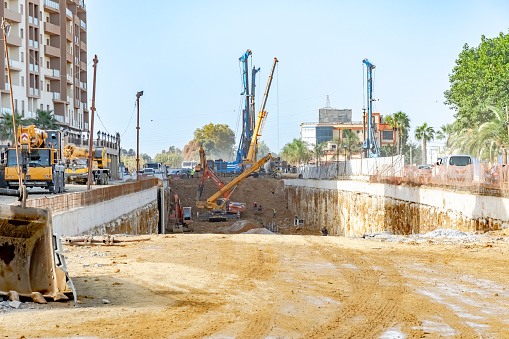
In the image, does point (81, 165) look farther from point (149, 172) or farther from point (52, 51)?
point (52, 51)

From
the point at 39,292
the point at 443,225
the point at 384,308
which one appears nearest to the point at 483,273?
the point at 384,308

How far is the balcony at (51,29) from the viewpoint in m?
88.6

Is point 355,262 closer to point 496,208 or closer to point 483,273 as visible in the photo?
point 483,273

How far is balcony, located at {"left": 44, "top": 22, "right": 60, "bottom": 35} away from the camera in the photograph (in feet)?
291

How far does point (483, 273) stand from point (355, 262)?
3.16 metres

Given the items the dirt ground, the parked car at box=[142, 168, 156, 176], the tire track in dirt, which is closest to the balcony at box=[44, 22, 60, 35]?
the parked car at box=[142, 168, 156, 176]

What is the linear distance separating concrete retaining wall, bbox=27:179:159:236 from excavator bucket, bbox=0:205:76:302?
6.82m

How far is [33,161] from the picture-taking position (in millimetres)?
35719

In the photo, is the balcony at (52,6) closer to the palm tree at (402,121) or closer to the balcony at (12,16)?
the balcony at (12,16)

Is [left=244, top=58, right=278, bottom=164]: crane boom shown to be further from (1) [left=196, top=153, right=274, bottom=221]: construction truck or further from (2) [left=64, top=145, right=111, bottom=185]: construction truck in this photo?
(2) [left=64, top=145, right=111, bottom=185]: construction truck

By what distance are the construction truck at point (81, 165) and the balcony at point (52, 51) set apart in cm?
3891

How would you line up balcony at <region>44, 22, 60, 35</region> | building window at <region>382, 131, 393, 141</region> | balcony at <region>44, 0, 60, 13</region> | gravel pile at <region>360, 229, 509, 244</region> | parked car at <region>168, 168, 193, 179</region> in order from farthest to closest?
building window at <region>382, 131, 393, 141</region> → parked car at <region>168, 168, 193, 179</region> → balcony at <region>44, 0, 60, 13</region> → balcony at <region>44, 22, 60, 35</region> → gravel pile at <region>360, 229, 509, 244</region>

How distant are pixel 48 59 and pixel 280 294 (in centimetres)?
8481

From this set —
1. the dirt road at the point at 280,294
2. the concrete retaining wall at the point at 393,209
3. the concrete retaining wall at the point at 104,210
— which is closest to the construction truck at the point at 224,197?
the concrete retaining wall at the point at 393,209
